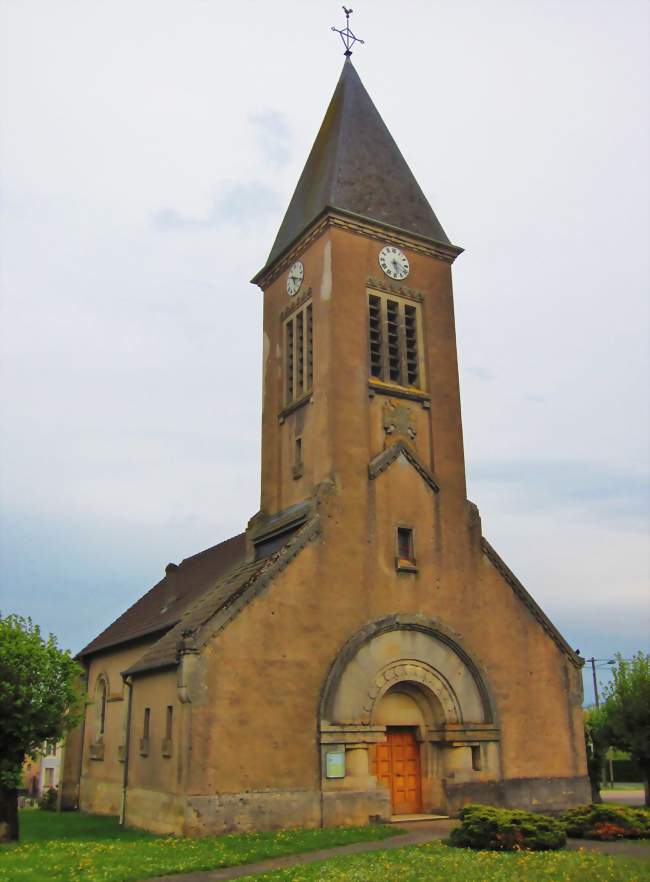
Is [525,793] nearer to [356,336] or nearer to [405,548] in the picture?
[405,548]

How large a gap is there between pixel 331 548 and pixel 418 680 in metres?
4.60

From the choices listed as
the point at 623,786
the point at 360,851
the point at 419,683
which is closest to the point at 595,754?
the point at 419,683

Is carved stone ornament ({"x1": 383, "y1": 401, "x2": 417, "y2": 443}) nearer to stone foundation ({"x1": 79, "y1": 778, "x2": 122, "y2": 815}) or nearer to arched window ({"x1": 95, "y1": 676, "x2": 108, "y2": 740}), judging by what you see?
stone foundation ({"x1": 79, "y1": 778, "x2": 122, "y2": 815})

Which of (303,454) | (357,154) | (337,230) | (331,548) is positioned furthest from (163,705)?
(357,154)

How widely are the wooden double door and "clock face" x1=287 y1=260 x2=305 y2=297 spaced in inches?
594

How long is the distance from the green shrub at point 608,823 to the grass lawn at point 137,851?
4274 mm

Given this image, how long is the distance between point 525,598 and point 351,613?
683 cm

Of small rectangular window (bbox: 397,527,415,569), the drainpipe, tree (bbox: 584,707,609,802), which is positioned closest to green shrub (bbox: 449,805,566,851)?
small rectangular window (bbox: 397,527,415,569)

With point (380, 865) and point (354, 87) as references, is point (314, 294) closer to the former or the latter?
point (354, 87)

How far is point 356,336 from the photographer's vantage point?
27.0m

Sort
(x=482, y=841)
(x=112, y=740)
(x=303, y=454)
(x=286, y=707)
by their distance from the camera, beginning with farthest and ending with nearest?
(x=112, y=740), (x=303, y=454), (x=286, y=707), (x=482, y=841)

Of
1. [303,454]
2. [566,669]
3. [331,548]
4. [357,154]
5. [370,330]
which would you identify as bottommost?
[566,669]

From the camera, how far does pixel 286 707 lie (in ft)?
71.1

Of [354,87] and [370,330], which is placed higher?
[354,87]
